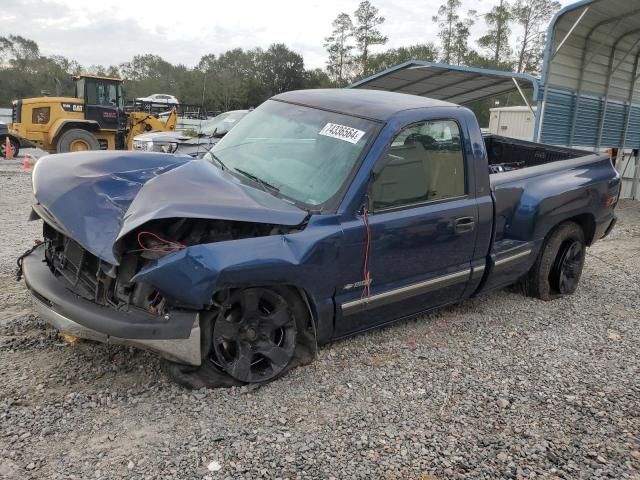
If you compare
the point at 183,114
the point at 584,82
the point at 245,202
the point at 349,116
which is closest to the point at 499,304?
the point at 349,116

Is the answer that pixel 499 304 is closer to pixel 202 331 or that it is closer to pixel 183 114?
pixel 202 331

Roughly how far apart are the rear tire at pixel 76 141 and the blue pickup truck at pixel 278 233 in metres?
12.0

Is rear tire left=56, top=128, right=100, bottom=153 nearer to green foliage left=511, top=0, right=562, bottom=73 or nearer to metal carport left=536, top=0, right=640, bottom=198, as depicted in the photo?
metal carport left=536, top=0, right=640, bottom=198

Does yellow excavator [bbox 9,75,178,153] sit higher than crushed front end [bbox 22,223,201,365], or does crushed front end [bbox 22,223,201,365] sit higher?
yellow excavator [bbox 9,75,178,153]

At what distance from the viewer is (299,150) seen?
11.8 feet

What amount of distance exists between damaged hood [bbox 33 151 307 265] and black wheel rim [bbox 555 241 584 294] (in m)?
3.14

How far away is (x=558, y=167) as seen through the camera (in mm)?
4859

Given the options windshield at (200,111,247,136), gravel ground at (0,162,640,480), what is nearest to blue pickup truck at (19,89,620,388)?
gravel ground at (0,162,640,480)

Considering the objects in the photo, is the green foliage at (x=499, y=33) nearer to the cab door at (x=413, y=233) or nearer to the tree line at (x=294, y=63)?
the tree line at (x=294, y=63)

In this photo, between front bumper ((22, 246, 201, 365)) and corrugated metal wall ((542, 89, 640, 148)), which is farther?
corrugated metal wall ((542, 89, 640, 148))

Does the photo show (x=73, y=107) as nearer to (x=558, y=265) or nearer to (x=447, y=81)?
(x=447, y=81)

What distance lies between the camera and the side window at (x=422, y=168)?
343 centimetres

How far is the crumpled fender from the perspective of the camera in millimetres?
2680

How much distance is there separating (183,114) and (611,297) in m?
22.0
